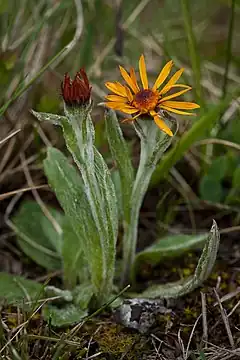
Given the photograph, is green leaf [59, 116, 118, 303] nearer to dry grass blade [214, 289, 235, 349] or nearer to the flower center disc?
the flower center disc

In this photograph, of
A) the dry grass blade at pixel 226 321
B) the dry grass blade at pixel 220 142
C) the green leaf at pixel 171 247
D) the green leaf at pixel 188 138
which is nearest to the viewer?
the dry grass blade at pixel 226 321

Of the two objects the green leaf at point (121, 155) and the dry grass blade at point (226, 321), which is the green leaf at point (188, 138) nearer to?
the green leaf at point (121, 155)

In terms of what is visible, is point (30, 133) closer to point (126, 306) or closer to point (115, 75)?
point (115, 75)

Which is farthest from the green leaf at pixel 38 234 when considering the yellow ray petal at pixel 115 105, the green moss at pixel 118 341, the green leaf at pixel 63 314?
the yellow ray petal at pixel 115 105

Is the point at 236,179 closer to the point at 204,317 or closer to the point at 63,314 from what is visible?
the point at 204,317

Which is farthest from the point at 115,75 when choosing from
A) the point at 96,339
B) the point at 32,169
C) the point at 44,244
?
the point at 96,339
